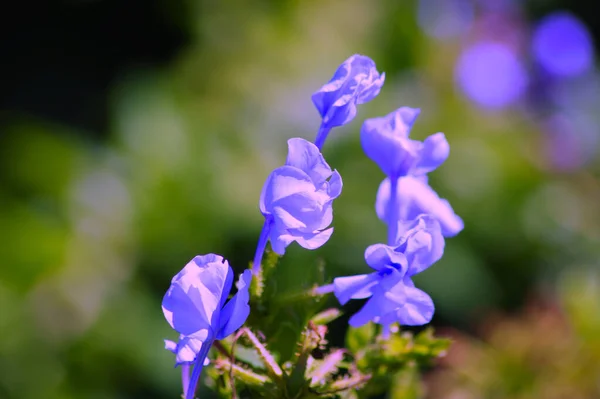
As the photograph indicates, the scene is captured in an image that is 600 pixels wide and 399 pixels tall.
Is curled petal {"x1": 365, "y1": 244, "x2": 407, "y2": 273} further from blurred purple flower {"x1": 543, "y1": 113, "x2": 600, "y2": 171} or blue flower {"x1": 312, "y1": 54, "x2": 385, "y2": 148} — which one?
blurred purple flower {"x1": 543, "y1": 113, "x2": 600, "y2": 171}

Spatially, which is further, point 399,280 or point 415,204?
point 415,204

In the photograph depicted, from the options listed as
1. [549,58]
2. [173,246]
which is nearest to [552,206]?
[549,58]

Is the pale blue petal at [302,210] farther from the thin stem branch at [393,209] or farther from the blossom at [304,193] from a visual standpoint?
the thin stem branch at [393,209]

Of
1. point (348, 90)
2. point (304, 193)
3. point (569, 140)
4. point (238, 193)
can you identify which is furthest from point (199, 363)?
point (569, 140)

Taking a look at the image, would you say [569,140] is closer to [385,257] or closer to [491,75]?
[491,75]

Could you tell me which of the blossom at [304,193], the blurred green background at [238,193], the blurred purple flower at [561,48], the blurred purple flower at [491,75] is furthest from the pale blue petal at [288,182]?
the blurred purple flower at [561,48]

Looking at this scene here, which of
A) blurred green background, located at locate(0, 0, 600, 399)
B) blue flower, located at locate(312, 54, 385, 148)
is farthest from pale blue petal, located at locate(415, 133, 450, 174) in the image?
blurred green background, located at locate(0, 0, 600, 399)
